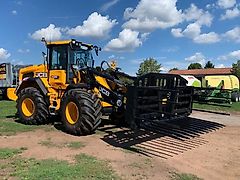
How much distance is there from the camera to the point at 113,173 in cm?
564

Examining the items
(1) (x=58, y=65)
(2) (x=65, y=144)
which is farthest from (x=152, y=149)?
(1) (x=58, y=65)

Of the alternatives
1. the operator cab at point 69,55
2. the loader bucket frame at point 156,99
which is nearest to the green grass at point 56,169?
the loader bucket frame at point 156,99

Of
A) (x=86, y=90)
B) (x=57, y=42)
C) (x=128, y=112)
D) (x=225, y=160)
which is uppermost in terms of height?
(x=57, y=42)

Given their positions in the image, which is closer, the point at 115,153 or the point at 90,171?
the point at 90,171

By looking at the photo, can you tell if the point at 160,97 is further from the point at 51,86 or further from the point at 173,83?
the point at 51,86

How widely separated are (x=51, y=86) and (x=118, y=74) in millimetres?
2341

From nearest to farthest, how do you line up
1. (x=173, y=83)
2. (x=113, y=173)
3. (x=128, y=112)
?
(x=113, y=173)
(x=128, y=112)
(x=173, y=83)

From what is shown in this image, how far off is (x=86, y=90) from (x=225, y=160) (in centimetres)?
436

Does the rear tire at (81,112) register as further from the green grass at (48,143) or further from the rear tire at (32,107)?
the rear tire at (32,107)

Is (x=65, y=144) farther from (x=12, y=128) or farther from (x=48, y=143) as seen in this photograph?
(x=12, y=128)

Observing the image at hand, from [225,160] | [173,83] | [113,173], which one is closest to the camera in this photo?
[113,173]

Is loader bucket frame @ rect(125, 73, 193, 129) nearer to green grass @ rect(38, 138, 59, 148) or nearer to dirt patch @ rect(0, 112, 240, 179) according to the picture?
dirt patch @ rect(0, 112, 240, 179)

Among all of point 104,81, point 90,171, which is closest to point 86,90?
point 104,81

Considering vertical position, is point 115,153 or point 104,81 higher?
point 104,81
